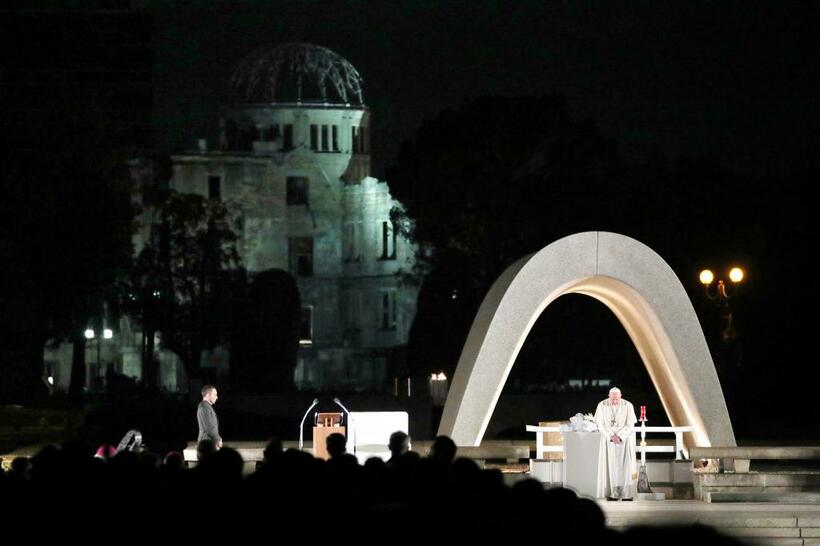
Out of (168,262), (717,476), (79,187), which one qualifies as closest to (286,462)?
(717,476)

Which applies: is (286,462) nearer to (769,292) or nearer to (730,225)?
(769,292)

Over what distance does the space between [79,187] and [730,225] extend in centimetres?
2078

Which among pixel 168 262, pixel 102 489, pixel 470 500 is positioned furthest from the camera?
pixel 168 262

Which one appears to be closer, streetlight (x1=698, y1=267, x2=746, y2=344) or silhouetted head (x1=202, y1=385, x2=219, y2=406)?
silhouetted head (x1=202, y1=385, x2=219, y2=406)

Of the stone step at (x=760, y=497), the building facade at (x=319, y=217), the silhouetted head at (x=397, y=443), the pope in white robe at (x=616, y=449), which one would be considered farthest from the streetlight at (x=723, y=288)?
the building facade at (x=319, y=217)

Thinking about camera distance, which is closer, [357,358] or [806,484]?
[806,484]

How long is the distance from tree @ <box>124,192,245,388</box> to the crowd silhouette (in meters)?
55.8

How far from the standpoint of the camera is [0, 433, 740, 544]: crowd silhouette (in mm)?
9258

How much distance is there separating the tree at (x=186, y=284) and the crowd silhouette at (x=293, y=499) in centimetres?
5577

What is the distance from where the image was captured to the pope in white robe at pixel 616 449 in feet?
76.8

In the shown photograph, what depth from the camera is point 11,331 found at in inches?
1911

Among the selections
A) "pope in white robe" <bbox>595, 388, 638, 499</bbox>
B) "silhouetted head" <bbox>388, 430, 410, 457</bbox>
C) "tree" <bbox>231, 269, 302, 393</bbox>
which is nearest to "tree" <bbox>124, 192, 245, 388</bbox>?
"tree" <bbox>231, 269, 302, 393</bbox>

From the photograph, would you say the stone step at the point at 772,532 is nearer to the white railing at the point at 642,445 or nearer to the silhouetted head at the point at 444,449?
the white railing at the point at 642,445

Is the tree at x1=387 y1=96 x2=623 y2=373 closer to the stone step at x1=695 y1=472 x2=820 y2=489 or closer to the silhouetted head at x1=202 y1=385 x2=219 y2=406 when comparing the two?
the stone step at x1=695 y1=472 x2=820 y2=489
